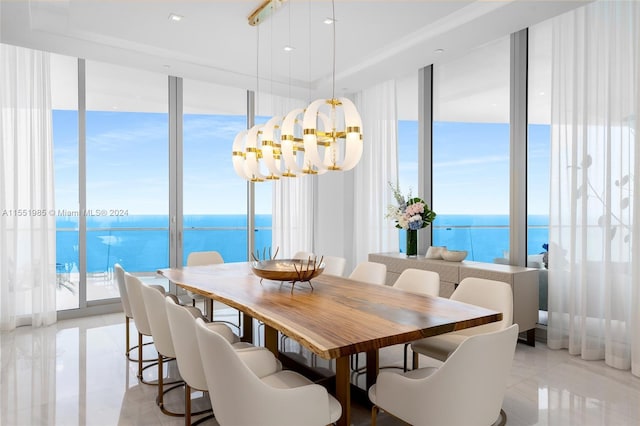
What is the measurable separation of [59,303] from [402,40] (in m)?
4.75

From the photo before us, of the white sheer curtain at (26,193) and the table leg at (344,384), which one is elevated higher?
the white sheer curtain at (26,193)

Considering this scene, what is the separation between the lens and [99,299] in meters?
5.06

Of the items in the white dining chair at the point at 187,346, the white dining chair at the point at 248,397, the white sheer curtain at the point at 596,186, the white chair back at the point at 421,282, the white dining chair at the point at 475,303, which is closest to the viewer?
the white dining chair at the point at 248,397

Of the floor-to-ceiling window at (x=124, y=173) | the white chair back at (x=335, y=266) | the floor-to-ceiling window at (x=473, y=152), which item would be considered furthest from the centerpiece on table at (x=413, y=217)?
the floor-to-ceiling window at (x=124, y=173)

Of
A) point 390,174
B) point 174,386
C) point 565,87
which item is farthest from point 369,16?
point 174,386

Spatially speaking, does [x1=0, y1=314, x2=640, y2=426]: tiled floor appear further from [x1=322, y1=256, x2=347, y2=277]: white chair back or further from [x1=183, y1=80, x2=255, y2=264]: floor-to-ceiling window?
[x1=183, y1=80, x2=255, y2=264]: floor-to-ceiling window

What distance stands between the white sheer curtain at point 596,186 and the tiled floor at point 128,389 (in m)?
0.32

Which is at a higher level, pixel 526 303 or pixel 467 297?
pixel 467 297

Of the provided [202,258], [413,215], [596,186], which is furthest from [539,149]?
[202,258]

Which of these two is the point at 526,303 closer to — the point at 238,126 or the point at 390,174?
the point at 390,174

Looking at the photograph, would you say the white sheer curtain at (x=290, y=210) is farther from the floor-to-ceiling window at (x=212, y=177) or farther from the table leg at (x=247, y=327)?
the table leg at (x=247, y=327)

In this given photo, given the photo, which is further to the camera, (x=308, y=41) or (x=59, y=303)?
(x=59, y=303)

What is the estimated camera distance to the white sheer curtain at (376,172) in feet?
18.1

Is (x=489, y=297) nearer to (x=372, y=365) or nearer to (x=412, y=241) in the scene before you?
(x=372, y=365)
